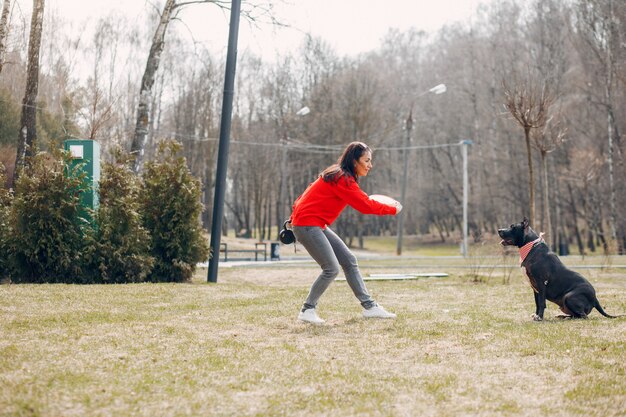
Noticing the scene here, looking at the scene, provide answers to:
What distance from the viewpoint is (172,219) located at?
565 inches

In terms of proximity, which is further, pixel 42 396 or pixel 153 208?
pixel 153 208

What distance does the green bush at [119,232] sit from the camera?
518 inches

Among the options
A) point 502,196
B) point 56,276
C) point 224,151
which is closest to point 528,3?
point 502,196

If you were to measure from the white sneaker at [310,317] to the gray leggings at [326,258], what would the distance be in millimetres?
50

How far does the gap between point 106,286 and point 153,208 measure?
9.31ft

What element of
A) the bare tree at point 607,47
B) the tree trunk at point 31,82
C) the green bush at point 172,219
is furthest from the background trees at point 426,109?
the green bush at point 172,219

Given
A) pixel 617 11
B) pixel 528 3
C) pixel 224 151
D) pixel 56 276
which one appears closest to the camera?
pixel 56 276

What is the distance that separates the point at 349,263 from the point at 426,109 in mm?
49867

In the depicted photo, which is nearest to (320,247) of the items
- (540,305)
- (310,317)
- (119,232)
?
(310,317)

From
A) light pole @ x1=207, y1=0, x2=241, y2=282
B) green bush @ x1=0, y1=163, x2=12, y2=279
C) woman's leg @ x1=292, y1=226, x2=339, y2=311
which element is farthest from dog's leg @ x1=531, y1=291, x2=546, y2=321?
green bush @ x1=0, y1=163, x2=12, y2=279

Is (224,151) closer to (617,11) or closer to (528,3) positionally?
(617,11)

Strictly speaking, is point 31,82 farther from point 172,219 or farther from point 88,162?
point 172,219

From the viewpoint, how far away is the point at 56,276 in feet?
42.0

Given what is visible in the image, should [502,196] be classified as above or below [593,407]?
above
